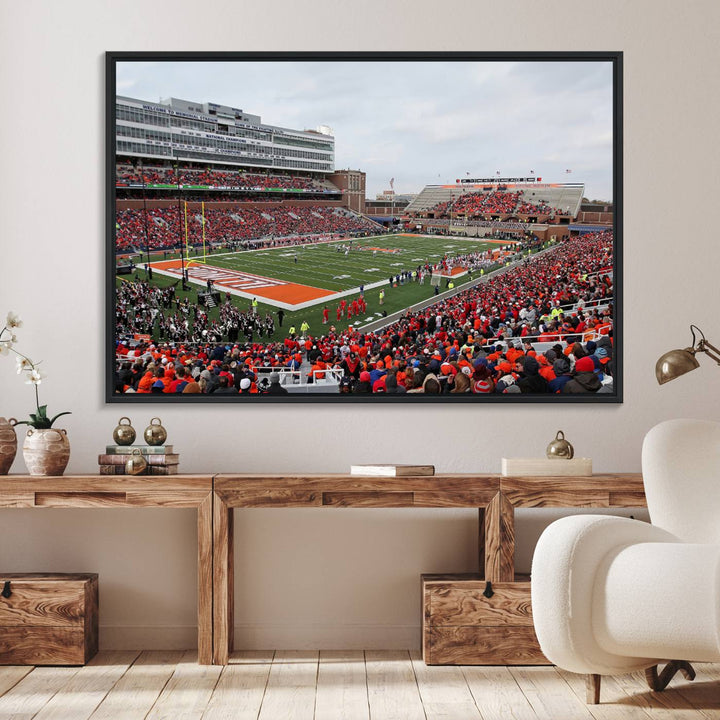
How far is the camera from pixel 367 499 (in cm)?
329

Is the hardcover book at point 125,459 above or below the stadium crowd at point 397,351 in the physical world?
below

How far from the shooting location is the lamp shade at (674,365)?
121 inches

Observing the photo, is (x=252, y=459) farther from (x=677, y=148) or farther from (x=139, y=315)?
(x=677, y=148)

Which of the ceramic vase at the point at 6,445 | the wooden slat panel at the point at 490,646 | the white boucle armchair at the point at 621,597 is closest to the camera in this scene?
the white boucle armchair at the point at 621,597

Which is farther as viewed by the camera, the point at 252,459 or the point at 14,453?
the point at 252,459

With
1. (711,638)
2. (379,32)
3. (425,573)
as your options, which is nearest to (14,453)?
(425,573)

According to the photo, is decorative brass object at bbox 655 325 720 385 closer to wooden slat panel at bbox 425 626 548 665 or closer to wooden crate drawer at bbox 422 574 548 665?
wooden crate drawer at bbox 422 574 548 665

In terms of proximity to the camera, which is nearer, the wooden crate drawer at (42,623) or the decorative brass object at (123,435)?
the wooden crate drawer at (42,623)

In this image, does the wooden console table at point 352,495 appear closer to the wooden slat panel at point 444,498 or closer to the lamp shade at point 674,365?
the wooden slat panel at point 444,498

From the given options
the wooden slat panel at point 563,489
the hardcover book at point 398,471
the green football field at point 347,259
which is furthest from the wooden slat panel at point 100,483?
the wooden slat panel at point 563,489

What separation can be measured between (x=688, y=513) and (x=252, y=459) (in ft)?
5.55

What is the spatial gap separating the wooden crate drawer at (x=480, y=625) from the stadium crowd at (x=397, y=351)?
2.75ft

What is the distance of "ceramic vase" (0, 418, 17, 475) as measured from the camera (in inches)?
133

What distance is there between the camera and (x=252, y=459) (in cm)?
371
